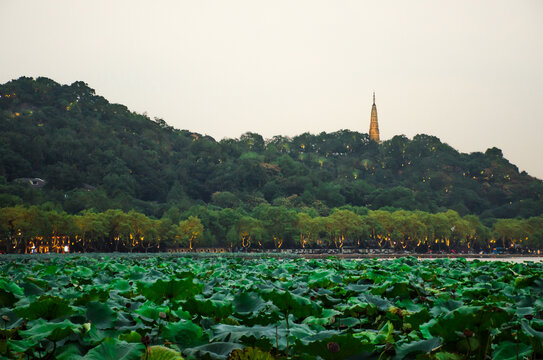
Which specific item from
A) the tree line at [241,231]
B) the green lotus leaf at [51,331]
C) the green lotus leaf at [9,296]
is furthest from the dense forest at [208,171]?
the green lotus leaf at [51,331]

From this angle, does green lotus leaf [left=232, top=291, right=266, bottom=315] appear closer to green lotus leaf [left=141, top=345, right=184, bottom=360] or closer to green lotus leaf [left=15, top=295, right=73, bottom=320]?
green lotus leaf [left=15, top=295, right=73, bottom=320]

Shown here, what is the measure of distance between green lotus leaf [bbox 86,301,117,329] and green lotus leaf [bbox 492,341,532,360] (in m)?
2.90

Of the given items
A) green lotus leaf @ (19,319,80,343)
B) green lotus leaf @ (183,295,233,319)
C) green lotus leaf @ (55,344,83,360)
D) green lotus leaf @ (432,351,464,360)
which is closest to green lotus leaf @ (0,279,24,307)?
green lotus leaf @ (19,319,80,343)

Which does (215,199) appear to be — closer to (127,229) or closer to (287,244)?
(287,244)

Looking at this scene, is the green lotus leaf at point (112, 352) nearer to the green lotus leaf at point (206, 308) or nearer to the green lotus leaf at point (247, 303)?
the green lotus leaf at point (206, 308)

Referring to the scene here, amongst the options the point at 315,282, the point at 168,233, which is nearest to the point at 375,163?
the point at 168,233

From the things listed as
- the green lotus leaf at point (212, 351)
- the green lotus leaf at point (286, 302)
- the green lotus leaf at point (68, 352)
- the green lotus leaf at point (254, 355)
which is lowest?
the green lotus leaf at point (68, 352)

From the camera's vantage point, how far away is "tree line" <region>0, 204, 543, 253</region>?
68062 mm

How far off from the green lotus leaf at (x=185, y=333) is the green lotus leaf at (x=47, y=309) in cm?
91

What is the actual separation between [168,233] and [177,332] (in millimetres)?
77185

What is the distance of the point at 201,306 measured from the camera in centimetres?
431

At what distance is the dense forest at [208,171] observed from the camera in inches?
4417

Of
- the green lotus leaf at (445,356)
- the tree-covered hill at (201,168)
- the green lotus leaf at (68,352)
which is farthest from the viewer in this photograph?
the tree-covered hill at (201,168)

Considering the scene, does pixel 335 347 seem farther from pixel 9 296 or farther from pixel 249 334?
pixel 9 296
